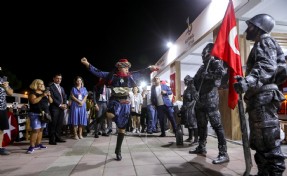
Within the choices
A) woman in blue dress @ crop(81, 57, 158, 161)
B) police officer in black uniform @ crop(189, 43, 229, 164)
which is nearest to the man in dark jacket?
woman in blue dress @ crop(81, 57, 158, 161)

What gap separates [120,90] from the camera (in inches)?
191

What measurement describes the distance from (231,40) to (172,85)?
8.81 m

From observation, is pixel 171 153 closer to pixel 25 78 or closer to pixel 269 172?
pixel 269 172

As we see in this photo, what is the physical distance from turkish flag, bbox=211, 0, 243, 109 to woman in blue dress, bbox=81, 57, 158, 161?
5.19 ft

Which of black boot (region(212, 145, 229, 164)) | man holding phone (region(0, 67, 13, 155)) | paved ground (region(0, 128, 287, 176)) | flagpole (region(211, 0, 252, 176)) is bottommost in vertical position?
paved ground (region(0, 128, 287, 176))

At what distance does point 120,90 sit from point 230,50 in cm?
233

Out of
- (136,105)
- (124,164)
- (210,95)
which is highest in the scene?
(210,95)

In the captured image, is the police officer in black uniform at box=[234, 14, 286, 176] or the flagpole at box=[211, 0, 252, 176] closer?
the police officer in black uniform at box=[234, 14, 286, 176]

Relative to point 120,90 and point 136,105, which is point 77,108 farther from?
point 120,90

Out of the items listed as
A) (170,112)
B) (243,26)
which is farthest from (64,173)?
(243,26)

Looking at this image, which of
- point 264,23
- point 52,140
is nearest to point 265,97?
point 264,23

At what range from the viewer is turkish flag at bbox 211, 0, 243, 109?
3.57 meters

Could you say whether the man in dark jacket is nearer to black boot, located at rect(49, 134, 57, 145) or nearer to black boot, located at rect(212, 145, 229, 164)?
black boot, located at rect(49, 134, 57, 145)

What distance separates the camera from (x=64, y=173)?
144 inches
